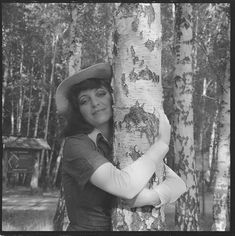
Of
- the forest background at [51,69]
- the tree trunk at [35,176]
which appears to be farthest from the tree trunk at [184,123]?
the tree trunk at [35,176]

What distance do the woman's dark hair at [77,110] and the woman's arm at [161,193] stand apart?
51cm

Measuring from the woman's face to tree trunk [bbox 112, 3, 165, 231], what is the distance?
0.13 m

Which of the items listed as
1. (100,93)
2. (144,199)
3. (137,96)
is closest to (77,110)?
(100,93)

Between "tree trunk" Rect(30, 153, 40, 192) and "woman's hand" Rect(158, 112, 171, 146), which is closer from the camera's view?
"woman's hand" Rect(158, 112, 171, 146)

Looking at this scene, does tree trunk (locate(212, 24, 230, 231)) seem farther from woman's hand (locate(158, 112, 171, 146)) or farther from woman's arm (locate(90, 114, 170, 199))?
woman's arm (locate(90, 114, 170, 199))

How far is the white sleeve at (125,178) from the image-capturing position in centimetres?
198

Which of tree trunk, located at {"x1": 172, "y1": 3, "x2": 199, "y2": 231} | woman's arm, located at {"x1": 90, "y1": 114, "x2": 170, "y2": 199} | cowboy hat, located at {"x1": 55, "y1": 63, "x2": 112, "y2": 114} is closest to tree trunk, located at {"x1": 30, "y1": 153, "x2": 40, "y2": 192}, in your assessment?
tree trunk, located at {"x1": 172, "y1": 3, "x2": 199, "y2": 231}

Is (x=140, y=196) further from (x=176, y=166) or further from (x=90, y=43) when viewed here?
(x=90, y=43)

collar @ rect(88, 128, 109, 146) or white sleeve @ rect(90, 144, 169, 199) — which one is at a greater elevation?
collar @ rect(88, 128, 109, 146)

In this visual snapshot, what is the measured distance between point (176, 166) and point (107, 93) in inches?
177

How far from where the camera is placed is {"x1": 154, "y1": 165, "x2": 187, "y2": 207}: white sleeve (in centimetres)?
214

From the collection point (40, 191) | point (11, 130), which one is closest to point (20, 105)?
point (11, 130)

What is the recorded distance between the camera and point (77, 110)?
2451 mm

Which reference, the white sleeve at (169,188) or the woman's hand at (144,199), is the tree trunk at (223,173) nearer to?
the white sleeve at (169,188)
